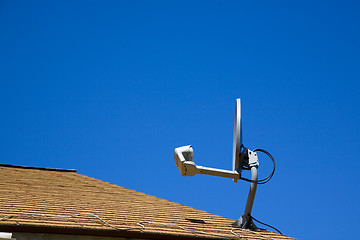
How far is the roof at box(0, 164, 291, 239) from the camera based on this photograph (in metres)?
5.96

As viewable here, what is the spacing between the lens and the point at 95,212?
693cm

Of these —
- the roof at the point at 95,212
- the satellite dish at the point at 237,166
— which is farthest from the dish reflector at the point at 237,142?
the roof at the point at 95,212

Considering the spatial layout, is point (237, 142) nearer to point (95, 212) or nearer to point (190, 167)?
point (190, 167)

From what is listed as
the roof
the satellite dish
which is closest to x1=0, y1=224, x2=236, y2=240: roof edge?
the roof

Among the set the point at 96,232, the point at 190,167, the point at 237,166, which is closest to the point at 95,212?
the point at 96,232

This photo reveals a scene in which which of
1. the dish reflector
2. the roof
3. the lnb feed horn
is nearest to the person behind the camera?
the roof

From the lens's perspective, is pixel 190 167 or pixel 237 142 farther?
pixel 237 142

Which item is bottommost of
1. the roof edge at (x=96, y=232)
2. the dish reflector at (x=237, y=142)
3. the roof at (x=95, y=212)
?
the roof edge at (x=96, y=232)

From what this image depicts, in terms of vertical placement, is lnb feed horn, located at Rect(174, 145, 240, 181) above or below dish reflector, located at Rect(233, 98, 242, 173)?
below

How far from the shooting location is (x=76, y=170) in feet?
38.4

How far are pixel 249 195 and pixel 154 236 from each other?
70.3 inches

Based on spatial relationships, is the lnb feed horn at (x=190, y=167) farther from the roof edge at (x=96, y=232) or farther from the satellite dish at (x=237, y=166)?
the roof edge at (x=96, y=232)

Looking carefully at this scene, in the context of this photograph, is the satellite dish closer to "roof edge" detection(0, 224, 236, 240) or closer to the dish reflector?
the dish reflector

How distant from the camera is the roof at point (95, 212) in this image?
5961 millimetres
